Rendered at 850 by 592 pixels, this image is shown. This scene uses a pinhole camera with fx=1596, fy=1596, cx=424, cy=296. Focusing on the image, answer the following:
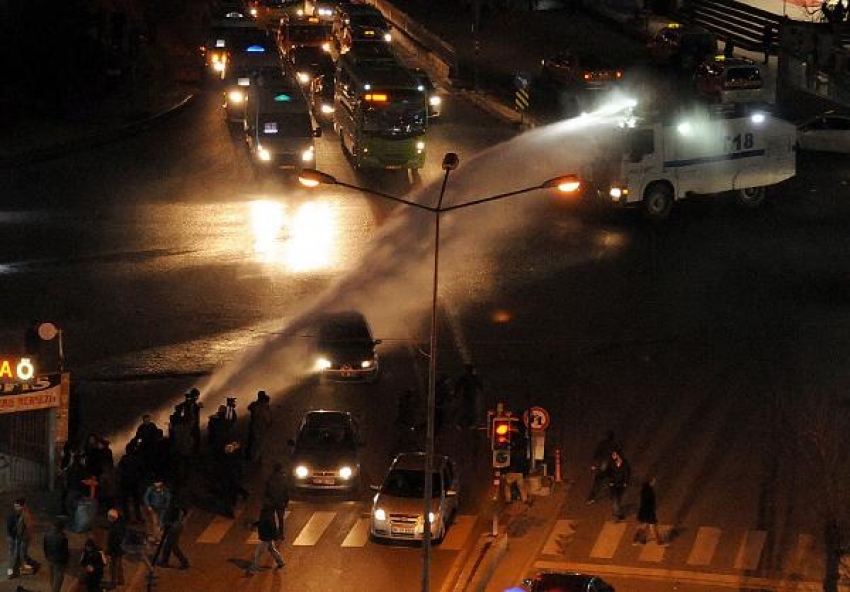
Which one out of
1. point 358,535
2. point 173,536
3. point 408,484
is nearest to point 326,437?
point 358,535

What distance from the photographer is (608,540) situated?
28266mm

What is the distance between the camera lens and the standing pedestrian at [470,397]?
33.4 metres

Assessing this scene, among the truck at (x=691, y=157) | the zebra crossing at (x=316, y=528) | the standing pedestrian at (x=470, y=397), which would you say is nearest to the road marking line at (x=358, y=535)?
the zebra crossing at (x=316, y=528)

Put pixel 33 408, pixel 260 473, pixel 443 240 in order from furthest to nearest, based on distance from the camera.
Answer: pixel 443 240 < pixel 260 473 < pixel 33 408

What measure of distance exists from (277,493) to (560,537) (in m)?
5.17

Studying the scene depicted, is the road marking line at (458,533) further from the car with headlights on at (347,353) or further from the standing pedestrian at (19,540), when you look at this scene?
the car with headlights on at (347,353)

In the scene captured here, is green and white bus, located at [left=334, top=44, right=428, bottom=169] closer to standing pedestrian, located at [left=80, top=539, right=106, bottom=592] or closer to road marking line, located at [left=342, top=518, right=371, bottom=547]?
road marking line, located at [left=342, top=518, right=371, bottom=547]

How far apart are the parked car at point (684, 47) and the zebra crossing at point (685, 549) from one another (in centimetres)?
3987

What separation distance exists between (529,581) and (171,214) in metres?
29.7

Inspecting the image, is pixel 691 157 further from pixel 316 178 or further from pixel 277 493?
pixel 277 493

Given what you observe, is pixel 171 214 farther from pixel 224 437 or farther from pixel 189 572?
pixel 189 572

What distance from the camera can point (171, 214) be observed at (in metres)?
50.8

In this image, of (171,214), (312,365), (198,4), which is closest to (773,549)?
(312,365)

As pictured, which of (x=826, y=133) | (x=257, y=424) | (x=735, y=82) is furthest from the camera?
(x=735, y=82)
